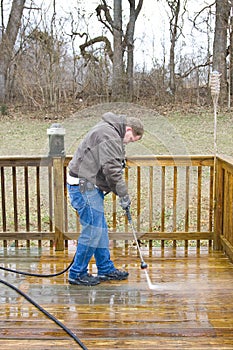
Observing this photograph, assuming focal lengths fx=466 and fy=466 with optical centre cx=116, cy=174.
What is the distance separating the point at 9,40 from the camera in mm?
11578

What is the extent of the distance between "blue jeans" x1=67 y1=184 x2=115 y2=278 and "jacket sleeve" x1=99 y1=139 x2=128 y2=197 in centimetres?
22

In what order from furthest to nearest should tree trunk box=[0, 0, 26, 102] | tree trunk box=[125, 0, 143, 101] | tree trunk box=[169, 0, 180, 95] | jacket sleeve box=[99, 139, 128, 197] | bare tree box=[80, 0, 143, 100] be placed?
1. tree trunk box=[0, 0, 26, 102]
2. tree trunk box=[169, 0, 180, 95]
3. tree trunk box=[125, 0, 143, 101]
4. bare tree box=[80, 0, 143, 100]
5. jacket sleeve box=[99, 139, 128, 197]

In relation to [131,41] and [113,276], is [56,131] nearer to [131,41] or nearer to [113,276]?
[113,276]

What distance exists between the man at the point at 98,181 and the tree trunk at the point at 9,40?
9.10 meters

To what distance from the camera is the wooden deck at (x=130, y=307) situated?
8.36ft

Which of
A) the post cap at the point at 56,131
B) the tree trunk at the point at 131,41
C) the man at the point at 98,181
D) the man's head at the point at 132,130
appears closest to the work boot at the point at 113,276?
the man at the point at 98,181

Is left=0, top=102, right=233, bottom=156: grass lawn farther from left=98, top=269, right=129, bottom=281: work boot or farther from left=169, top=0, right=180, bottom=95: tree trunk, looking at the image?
left=98, top=269, right=129, bottom=281: work boot

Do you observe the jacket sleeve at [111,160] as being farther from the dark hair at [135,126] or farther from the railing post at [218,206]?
the railing post at [218,206]

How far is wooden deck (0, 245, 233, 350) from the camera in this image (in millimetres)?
2549

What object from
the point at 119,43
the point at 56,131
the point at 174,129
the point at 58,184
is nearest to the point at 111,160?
the point at 58,184

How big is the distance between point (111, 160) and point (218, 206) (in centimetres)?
149

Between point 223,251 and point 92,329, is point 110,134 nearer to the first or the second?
point 92,329

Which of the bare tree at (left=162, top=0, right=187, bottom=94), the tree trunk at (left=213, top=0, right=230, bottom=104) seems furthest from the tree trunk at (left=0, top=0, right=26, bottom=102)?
the tree trunk at (left=213, top=0, right=230, bottom=104)

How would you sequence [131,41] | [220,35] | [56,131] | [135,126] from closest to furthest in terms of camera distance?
[135,126] → [56,131] → [220,35] → [131,41]
